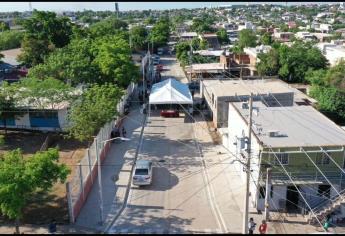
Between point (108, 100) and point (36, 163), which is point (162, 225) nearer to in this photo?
point (36, 163)

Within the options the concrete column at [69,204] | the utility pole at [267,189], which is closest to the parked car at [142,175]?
the concrete column at [69,204]

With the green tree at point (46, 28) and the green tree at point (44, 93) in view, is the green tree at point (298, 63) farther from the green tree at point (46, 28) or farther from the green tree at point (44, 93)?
the green tree at point (44, 93)

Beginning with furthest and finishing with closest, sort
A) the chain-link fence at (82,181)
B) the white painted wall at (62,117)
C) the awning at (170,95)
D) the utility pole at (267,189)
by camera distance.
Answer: the awning at (170,95) → the white painted wall at (62,117) → the utility pole at (267,189) → the chain-link fence at (82,181)

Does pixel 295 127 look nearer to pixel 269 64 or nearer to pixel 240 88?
pixel 240 88

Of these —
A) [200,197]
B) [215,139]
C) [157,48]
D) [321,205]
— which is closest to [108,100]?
[215,139]

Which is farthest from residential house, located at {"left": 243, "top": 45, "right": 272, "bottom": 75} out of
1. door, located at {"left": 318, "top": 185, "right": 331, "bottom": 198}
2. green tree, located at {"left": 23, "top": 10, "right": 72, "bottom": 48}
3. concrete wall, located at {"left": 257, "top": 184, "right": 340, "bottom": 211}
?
concrete wall, located at {"left": 257, "top": 184, "right": 340, "bottom": 211}

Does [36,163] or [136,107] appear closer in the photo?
[36,163]
